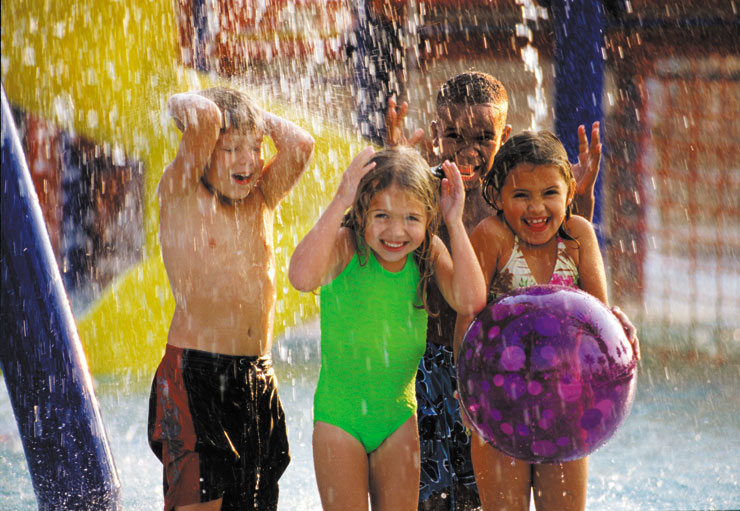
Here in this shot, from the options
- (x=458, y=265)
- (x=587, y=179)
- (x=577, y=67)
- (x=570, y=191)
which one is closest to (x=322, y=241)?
(x=458, y=265)

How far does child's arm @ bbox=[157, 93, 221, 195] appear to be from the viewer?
8.80 feet

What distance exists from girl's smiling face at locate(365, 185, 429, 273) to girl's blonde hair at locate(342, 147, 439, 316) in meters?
0.02

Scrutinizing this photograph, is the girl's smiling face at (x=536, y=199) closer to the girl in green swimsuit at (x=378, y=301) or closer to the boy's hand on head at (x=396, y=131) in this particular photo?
the girl in green swimsuit at (x=378, y=301)

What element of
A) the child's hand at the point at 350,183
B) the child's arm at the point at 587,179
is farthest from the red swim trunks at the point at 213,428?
the child's arm at the point at 587,179

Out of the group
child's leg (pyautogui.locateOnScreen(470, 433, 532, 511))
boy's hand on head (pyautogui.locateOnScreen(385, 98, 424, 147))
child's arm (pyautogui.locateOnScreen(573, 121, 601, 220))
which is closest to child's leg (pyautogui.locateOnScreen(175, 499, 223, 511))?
child's leg (pyautogui.locateOnScreen(470, 433, 532, 511))

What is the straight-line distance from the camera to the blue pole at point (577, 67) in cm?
633

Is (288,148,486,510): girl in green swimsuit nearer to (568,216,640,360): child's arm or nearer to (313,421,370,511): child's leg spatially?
(313,421,370,511): child's leg

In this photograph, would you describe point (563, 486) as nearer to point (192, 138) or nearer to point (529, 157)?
point (529, 157)

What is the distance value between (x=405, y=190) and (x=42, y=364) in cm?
168

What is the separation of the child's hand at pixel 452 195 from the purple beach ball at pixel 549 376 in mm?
332

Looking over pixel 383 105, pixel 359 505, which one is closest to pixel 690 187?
pixel 383 105

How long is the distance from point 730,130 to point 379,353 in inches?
323

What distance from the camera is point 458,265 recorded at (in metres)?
2.38

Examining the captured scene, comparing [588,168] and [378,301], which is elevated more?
[588,168]
